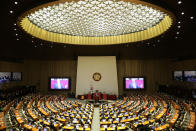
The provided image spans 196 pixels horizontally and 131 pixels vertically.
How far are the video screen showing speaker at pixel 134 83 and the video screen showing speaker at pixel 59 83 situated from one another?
9.80 meters

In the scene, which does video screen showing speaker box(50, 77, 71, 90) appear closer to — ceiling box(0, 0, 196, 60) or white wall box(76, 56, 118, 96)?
white wall box(76, 56, 118, 96)

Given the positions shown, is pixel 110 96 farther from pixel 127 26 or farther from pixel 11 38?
pixel 11 38

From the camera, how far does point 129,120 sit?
11.5 meters

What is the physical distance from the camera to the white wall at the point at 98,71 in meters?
24.2

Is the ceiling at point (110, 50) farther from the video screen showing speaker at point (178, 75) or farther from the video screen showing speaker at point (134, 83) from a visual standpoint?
the video screen showing speaker at point (134, 83)

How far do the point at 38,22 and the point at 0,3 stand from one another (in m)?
6.61

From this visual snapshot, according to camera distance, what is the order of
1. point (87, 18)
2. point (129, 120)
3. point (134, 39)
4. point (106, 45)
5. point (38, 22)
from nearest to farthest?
1. point (129, 120)
2. point (87, 18)
3. point (38, 22)
4. point (134, 39)
5. point (106, 45)

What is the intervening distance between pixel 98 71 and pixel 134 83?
253 inches

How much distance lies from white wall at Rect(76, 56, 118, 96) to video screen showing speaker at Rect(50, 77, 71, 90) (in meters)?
2.75

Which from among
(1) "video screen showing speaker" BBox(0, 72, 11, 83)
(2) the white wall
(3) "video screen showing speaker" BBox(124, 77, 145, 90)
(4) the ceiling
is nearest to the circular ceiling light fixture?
(4) the ceiling

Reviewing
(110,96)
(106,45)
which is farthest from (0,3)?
(110,96)

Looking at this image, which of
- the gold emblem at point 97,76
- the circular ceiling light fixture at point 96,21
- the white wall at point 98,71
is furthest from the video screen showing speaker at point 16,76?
the gold emblem at point 97,76

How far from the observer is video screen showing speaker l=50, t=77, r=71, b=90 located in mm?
25884

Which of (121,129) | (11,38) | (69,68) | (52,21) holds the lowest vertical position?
(121,129)
